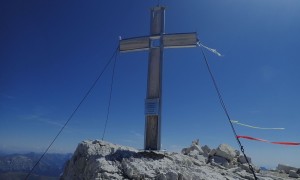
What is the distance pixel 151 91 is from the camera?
11727 mm

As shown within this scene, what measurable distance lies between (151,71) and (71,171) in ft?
17.1

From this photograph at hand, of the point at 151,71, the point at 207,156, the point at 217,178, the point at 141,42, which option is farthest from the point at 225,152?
the point at 141,42

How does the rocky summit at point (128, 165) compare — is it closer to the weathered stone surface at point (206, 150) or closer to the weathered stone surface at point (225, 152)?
the weathered stone surface at point (225, 152)

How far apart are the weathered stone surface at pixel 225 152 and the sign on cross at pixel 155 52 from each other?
222 inches

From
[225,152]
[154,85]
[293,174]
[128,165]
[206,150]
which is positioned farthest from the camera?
[206,150]

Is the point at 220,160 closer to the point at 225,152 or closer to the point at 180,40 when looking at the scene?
the point at 225,152

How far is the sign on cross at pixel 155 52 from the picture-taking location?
11.3 m

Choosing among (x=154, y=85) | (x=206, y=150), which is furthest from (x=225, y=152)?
(x=154, y=85)

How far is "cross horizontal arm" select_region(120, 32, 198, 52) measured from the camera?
38.8ft

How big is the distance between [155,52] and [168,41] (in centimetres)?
74

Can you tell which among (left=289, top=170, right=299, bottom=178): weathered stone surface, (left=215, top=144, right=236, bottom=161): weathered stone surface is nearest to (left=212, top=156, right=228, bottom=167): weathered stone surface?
(left=215, top=144, right=236, bottom=161): weathered stone surface

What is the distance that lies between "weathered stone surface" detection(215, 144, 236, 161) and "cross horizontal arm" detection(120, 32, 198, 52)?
6.77m

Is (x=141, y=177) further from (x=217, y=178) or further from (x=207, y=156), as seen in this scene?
(x=207, y=156)

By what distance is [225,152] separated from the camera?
602 inches
